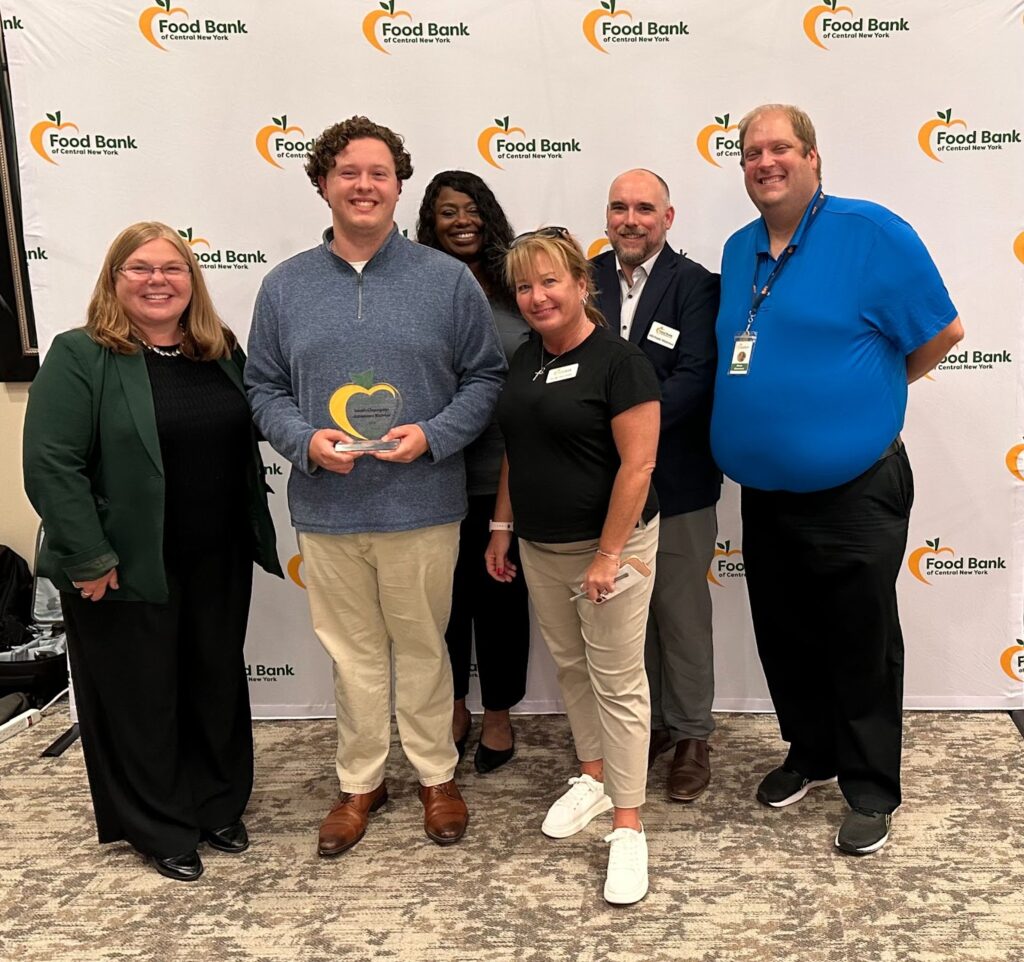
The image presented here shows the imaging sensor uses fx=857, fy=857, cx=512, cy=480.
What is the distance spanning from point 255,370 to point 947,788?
2286mm

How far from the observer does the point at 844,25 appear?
2678 mm

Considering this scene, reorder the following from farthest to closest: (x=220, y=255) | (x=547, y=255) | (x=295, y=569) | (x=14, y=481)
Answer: (x=14, y=481), (x=295, y=569), (x=220, y=255), (x=547, y=255)

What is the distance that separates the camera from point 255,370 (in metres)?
2.16

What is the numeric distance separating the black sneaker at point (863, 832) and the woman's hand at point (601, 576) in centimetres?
95

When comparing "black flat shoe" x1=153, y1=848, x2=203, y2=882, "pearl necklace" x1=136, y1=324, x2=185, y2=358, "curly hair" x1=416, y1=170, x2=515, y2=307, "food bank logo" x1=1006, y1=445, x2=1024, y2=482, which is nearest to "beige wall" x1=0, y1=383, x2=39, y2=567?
"pearl necklace" x1=136, y1=324, x2=185, y2=358

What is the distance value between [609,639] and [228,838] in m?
1.19

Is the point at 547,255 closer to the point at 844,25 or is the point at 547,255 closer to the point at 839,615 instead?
the point at 839,615

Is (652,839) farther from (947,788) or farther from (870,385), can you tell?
(870,385)

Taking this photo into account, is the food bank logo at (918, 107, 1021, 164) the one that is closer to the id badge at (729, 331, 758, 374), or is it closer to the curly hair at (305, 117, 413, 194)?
the id badge at (729, 331, 758, 374)

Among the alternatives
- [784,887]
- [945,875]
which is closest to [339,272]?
[784,887]

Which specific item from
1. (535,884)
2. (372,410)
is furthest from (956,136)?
(535,884)

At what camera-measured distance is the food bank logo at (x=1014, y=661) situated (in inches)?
118

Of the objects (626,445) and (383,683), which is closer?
(626,445)

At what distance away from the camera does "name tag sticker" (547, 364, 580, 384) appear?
1941 millimetres
